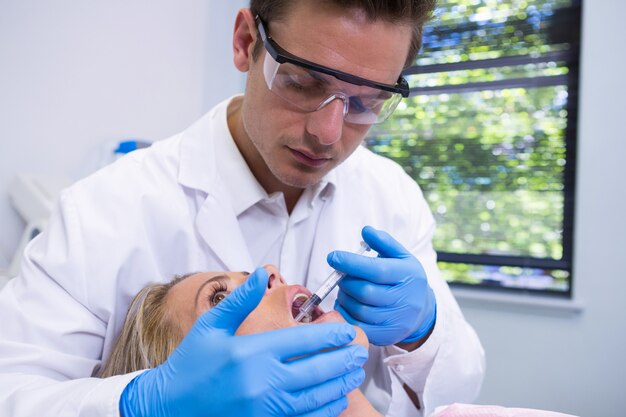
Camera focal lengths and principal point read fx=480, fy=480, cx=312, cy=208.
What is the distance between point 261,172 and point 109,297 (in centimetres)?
53

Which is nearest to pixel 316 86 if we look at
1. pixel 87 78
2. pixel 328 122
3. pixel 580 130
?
pixel 328 122

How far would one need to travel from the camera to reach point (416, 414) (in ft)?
4.45

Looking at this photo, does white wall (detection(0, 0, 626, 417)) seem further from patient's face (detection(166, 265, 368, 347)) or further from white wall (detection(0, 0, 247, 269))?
patient's face (detection(166, 265, 368, 347))

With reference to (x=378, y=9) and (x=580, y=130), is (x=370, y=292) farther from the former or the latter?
(x=580, y=130)

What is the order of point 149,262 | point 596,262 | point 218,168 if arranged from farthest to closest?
point 596,262
point 218,168
point 149,262

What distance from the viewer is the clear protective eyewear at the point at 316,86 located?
106cm

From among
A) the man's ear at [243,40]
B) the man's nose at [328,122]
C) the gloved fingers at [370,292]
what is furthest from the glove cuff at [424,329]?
the man's ear at [243,40]

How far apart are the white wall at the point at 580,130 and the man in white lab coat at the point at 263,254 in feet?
2.31

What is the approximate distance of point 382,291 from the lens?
111cm

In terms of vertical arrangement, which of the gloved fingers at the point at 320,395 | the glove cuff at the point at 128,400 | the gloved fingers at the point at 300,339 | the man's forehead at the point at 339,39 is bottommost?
the gloved fingers at the point at 320,395

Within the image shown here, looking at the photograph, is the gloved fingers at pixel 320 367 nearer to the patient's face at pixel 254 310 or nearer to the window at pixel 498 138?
the patient's face at pixel 254 310

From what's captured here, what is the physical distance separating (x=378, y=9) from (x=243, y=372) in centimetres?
81

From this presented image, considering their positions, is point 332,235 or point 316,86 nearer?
point 316,86

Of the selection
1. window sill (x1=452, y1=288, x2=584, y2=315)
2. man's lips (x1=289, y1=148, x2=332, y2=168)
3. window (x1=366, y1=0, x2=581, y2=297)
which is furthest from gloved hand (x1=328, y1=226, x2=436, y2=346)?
window (x1=366, y1=0, x2=581, y2=297)
